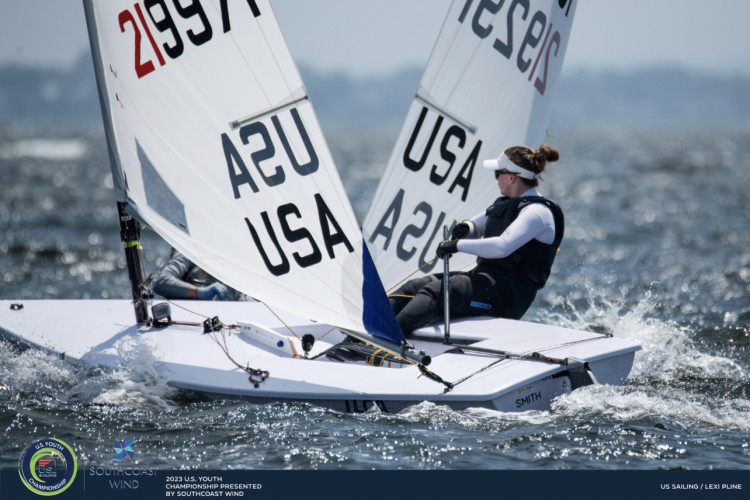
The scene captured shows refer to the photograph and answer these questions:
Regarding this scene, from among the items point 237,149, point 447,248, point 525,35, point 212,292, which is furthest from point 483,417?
point 525,35

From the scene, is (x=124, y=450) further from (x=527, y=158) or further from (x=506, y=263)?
(x=527, y=158)

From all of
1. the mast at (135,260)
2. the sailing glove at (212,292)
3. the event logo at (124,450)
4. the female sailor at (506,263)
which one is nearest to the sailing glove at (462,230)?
the female sailor at (506,263)

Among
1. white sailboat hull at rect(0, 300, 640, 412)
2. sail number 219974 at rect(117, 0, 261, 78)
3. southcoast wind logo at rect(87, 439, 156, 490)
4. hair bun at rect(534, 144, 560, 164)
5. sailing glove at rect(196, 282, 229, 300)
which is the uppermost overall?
sail number 219974 at rect(117, 0, 261, 78)

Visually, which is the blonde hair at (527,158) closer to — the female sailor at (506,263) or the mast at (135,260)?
the female sailor at (506,263)

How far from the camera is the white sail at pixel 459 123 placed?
5.20m

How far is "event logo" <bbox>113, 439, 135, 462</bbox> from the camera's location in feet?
11.3

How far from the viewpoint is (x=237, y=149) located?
414 cm

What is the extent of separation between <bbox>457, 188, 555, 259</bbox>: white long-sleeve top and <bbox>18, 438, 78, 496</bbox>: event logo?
2.04m

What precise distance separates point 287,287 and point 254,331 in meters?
0.45

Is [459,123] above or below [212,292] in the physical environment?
above

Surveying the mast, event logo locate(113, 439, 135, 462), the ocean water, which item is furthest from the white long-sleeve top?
event logo locate(113, 439, 135, 462)

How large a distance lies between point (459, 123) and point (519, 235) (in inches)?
52.8

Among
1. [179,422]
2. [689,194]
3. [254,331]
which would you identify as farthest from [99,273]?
[689,194]

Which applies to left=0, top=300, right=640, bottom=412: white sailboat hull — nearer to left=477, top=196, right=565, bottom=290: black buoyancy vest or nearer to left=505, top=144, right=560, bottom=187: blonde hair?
left=477, top=196, right=565, bottom=290: black buoyancy vest
